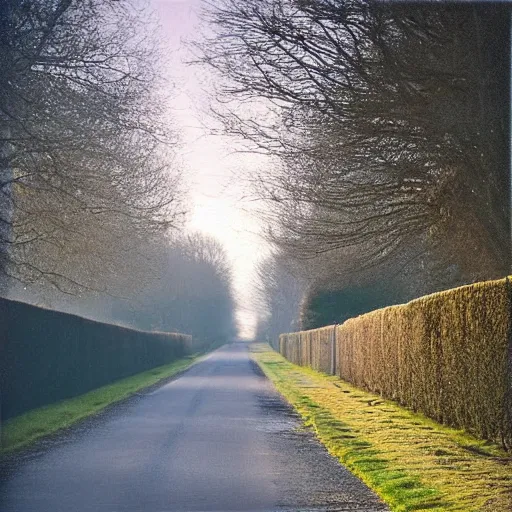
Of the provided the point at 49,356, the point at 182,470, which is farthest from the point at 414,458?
the point at 49,356

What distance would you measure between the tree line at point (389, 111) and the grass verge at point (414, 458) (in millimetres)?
4274

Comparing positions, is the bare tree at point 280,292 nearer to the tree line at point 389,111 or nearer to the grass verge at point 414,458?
the tree line at point 389,111

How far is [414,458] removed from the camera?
33.9ft

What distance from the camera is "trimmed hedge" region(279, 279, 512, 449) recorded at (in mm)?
10844

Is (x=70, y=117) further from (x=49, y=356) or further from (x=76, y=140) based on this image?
(x=49, y=356)

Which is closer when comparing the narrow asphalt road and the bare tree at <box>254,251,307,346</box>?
the narrow asphalt road

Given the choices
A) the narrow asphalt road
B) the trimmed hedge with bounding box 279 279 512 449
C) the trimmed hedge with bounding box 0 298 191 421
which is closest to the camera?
the narrow asphalt road

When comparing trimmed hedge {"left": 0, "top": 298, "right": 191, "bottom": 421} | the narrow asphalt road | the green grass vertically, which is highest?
trimmed hedge {"left": 0, "top": 298, "right": 191, "bottom": 421}

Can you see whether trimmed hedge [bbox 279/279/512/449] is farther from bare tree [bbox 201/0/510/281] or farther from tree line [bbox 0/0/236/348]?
tree line [bbox 0/0/236/348]

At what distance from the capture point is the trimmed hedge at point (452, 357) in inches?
427

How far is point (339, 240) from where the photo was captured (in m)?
20.9

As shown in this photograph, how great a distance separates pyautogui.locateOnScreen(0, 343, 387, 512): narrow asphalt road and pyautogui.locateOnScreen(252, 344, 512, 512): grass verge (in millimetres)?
268

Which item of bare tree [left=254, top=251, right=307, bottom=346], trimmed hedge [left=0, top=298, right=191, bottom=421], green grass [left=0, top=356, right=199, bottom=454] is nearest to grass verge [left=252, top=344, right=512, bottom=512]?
green grass [left=0, top=356, right=199, bottom=454]

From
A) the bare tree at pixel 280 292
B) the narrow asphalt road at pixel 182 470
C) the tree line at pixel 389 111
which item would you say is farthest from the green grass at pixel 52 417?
the bare tree at pixel 280 292
